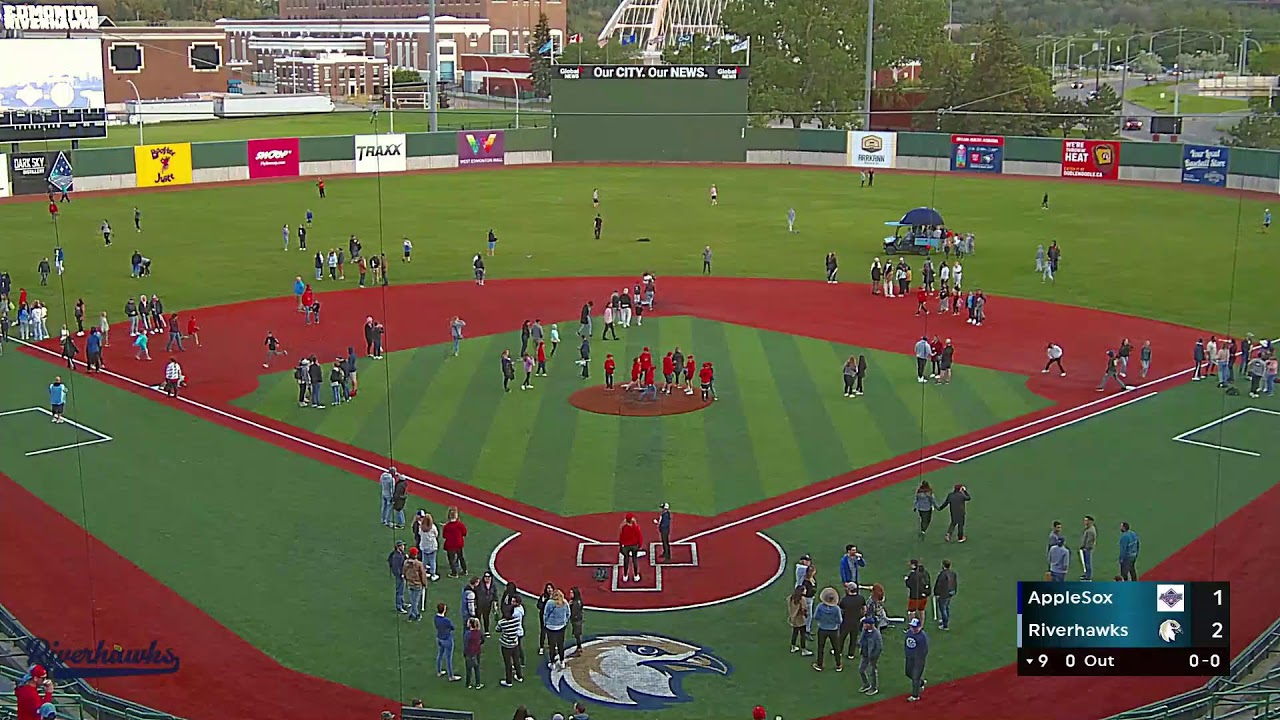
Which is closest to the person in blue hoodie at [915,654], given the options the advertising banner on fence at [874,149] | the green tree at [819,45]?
the advertising banner on fence at [874,149]

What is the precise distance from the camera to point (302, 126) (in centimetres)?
9544

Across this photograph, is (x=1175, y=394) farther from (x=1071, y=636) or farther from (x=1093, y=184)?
(x=1093, y=184)

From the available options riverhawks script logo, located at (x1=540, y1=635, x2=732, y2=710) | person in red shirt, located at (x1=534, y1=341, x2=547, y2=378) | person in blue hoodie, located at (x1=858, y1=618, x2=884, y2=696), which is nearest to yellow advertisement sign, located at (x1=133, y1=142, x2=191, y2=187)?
person in red shirt, located at (x1=534, y1=341, x2=547, y2=378)

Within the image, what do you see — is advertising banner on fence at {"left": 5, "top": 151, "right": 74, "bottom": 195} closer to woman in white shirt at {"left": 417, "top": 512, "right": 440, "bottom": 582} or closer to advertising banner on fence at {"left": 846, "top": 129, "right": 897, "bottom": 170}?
advertising banner on fence at {"left": 846, "top": 129, "right": 897, "bottom": 170}

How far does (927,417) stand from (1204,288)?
2127 centimetres

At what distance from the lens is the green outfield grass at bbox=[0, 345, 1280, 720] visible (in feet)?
65.1

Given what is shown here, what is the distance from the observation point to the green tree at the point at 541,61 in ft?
384

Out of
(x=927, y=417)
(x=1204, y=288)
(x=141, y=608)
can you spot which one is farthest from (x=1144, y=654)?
(x=1204, y=288)

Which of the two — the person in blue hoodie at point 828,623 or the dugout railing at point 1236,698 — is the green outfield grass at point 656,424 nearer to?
the person in blue hoodie at point 828,623

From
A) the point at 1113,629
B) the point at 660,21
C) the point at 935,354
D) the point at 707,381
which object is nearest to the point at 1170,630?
the point at 1113,629

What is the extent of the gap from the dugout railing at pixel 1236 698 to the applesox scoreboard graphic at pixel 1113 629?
74cm

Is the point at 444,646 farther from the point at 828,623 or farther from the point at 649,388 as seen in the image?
the point at 649,388

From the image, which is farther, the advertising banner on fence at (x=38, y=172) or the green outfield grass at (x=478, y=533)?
the advertising banner on fence at (x=38, y=172)

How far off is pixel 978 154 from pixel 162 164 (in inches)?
1746
